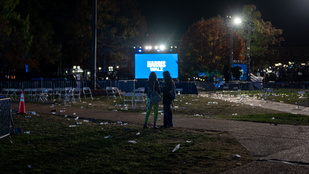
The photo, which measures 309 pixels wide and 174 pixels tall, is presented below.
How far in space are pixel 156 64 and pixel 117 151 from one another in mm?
23513

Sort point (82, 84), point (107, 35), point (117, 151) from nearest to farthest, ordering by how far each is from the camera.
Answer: point (117, 151) → point (82, 84) → point (107, 35)

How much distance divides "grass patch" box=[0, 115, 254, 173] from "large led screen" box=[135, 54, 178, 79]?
20433 mm

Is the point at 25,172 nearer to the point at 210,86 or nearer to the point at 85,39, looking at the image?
the point at 210,86

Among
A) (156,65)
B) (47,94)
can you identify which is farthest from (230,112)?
(156,65)

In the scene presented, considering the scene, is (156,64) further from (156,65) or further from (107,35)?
(107,35)

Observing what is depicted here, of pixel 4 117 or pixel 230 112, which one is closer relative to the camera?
pixel 4 117

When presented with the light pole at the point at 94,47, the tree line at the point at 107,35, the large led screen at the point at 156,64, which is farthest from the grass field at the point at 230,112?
the tree line at the point at 107,35

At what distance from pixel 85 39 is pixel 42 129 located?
137 ft

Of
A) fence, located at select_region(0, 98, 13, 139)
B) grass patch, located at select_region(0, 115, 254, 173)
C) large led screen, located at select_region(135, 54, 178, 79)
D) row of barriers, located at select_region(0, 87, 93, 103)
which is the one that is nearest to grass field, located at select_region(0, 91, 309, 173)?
grass patch, located at select_region(0, 115, 254, 173)

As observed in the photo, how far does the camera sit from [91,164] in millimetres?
5836

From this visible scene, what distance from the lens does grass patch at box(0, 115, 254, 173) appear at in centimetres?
565

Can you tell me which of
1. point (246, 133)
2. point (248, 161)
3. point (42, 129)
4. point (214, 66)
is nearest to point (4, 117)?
point (42, 129)

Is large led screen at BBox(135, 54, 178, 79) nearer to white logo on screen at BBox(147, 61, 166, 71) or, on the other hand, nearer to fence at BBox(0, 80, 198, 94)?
white logo on screen at BBox(147, 61, 166, 71)

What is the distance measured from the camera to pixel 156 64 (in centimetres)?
3011
